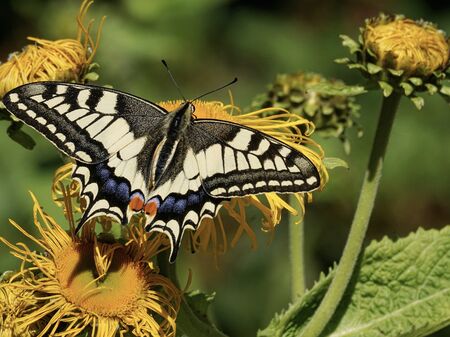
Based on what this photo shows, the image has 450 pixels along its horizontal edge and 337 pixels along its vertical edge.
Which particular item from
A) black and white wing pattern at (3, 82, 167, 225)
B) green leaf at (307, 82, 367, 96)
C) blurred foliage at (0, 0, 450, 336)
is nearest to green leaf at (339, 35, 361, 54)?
green leaf at (307, 82, 367, 96)

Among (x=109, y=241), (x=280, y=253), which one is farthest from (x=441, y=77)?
(x=280, y=253)

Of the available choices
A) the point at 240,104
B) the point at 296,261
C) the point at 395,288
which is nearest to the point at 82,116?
the point at 296,261

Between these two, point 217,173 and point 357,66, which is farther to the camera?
point 357,66

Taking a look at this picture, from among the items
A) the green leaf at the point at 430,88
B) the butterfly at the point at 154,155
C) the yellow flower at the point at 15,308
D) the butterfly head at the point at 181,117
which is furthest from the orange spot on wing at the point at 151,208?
the green leaf at the point at 430,88

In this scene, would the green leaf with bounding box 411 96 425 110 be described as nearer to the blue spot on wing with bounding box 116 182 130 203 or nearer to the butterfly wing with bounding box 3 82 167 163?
the butterfly wing with bounding box 3 82 167 163

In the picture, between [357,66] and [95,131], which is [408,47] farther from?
[95,131]

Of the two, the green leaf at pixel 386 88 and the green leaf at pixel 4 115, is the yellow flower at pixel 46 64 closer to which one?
the green leaf at pixel 4 115
